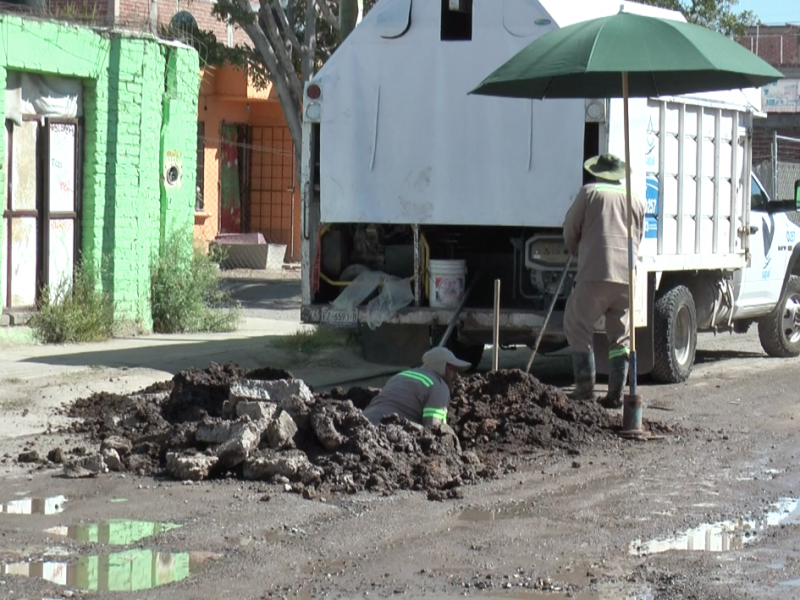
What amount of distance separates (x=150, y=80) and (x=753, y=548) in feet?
30.9

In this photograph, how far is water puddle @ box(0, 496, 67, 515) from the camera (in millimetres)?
6363

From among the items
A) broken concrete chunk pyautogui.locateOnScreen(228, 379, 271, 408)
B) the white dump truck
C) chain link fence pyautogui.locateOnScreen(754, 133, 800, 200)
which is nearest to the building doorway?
the white dump truck

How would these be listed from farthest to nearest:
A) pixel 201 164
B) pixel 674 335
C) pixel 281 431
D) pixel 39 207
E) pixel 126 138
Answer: pixel 201 164 → pixel 126 138 → pixel 39 207 → pixel 674 335 → pixel 281 431

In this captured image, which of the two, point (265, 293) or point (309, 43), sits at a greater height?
point (309, 43)

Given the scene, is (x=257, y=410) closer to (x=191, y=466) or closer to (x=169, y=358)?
(x=191, y=466)

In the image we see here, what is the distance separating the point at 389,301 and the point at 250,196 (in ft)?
51.3

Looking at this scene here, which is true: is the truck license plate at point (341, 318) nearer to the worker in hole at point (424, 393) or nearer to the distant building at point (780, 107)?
the worker in hole at point (424, 393)

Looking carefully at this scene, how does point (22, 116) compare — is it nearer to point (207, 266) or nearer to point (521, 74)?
point (207, 266)

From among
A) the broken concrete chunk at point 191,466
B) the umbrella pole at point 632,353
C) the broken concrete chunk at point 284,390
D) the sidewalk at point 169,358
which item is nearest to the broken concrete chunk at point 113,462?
the broken concrete chunk at point 191,466

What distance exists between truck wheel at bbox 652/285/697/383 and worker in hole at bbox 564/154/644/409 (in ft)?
5.00

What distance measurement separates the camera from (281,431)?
23.8 ft

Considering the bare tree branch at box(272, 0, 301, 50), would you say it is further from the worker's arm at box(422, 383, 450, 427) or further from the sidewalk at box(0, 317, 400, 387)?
the worker's arm at box(422, 383, 450, 427)

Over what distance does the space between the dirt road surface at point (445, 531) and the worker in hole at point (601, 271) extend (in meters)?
0.81

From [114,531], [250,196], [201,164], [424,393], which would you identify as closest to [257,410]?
[424,393]
